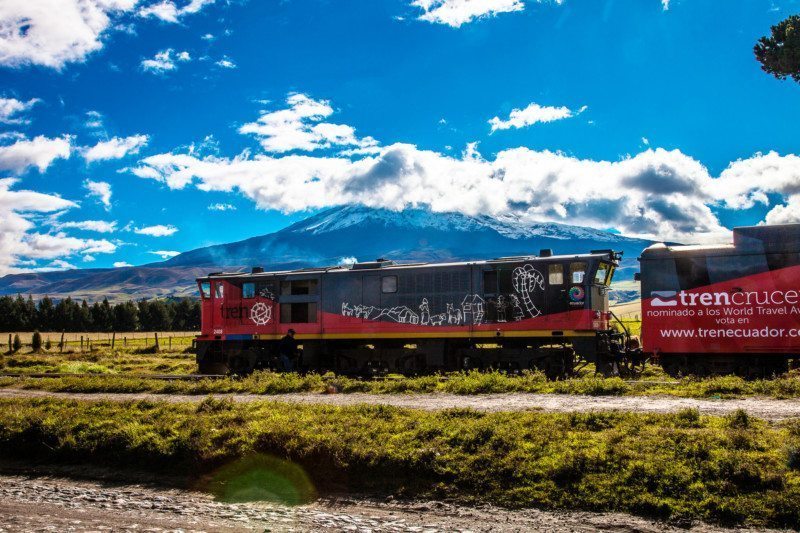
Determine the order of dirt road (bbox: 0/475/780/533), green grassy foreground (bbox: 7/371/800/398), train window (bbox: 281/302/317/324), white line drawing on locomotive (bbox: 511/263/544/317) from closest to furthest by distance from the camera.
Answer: dirt road (bbox: 0/475/780/533) → green grassy foreground (bbox: 7/371/800/398) → white line drawing on locomotive (bbox: 511/263/544/317) → train window (bbox: 281/302/317/324)

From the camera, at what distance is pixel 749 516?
8.80m

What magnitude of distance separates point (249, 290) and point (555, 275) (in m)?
14.0

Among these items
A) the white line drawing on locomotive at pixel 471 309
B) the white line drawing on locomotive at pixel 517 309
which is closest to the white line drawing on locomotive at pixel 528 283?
the white line drawing on locomotive at pixel 471 309

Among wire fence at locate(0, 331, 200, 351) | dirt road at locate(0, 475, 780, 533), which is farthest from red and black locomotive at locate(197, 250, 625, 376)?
wire fence at locate(0, 331, 200, 351)

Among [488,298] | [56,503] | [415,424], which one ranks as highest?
[488,298]

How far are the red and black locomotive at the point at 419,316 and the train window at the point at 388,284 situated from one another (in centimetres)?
4

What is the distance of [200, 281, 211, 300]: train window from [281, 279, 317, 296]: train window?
4.29m

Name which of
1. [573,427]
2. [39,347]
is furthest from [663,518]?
[39,347]

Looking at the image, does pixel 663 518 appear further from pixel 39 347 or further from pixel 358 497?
pixel 39 347

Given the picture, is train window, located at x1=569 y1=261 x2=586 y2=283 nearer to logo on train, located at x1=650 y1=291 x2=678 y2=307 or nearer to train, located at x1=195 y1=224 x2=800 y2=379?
train, located at x1=195 y1=224 x2=800 y2=379

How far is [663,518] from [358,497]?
4.70m

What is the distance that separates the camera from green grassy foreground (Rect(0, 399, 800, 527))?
30.9 feet

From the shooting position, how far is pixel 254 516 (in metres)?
10.6

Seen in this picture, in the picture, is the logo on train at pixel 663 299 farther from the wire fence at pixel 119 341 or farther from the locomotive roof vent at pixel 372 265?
the wire fence at pixel 119 341
